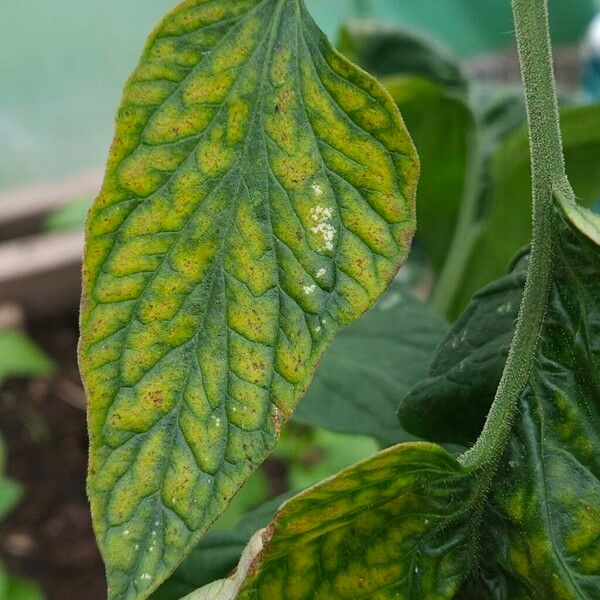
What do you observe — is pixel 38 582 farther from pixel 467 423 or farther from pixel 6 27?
pixel 467 423

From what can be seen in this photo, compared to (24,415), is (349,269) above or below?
above

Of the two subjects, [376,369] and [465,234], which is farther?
[465,234]

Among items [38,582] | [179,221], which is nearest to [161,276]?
[179,221]

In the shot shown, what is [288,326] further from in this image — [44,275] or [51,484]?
[44,275]

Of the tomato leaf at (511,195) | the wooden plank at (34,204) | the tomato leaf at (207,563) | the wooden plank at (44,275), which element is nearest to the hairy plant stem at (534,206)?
the tomato leaf at (207,563)

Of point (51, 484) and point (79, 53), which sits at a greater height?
point (79, 53)

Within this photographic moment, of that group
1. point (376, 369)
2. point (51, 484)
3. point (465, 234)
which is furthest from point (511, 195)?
point (51, 484)

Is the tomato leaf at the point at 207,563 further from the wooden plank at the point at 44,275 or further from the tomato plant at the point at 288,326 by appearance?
the wooden plank at the point at 44,275
